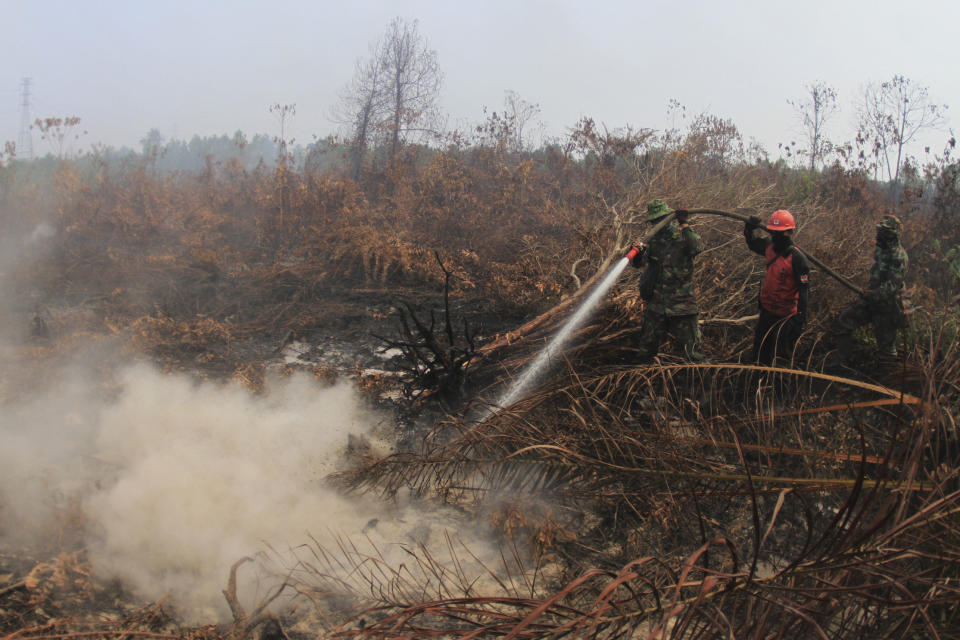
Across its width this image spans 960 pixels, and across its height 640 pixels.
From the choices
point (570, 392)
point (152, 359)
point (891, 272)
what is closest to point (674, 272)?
point (570, 392)

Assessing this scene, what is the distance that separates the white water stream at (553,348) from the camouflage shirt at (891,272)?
260 cm

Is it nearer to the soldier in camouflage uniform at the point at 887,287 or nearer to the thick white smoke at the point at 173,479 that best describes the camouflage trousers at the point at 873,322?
the soldier in camouflage uniform at the point at 887,287

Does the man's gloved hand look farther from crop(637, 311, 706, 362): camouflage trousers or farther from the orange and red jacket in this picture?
the orange and red jacket

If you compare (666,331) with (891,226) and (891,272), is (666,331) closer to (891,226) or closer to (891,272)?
(891,272)

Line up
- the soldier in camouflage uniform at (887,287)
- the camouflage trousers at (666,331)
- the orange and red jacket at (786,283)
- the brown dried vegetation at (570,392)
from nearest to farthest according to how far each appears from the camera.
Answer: the brown dried vegetation at (570,392)
the orange and red jacket at (786,283)
the camouflage trousers at (666,331)
the soldier in camouflage uniform at (887,287)

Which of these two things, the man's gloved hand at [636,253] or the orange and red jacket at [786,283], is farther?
the man's gloved hand at [636,253]

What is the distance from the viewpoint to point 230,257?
460 inches

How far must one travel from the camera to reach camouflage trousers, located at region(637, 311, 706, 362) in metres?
5.26

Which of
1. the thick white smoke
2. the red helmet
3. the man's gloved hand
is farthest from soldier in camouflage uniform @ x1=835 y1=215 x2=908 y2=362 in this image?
the thick white smoke

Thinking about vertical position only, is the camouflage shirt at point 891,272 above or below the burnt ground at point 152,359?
above

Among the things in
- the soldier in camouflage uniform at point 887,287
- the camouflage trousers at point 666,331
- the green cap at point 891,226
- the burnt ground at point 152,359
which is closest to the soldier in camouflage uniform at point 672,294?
the camouflage trousers at point 666,331

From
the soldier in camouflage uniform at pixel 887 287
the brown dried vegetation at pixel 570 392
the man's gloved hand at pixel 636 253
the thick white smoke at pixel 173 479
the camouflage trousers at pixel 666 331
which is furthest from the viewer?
the soldier in camouflage uniform at pixel 887 287

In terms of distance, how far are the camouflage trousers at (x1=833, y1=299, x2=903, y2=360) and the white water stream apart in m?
2.49

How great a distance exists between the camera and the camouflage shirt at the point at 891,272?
5.59 m
